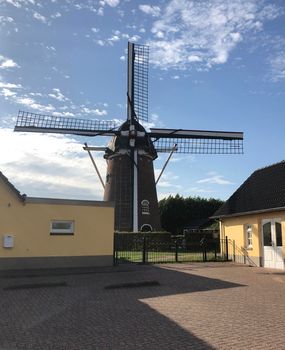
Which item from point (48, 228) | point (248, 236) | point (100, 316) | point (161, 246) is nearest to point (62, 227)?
point (48, 228)

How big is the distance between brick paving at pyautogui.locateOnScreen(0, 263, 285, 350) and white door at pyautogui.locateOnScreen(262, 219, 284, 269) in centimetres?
293

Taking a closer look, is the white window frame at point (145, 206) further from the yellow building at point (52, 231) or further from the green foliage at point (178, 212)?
the green foliage at point (178, 212)

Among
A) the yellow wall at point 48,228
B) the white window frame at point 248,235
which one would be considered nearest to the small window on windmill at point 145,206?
the white window frame at point 248,235

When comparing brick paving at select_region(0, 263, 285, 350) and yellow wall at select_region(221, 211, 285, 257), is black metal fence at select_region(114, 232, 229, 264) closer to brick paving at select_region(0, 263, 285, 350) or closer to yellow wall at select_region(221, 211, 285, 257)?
yellow wall at select_region(221, 211, 285, 257)

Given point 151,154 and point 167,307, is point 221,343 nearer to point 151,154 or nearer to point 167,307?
point 167,307

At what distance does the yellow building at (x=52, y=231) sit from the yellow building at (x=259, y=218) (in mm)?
6685

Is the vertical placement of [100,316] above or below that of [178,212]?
below

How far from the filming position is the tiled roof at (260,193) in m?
19.4

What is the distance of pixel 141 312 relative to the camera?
31.1 ft

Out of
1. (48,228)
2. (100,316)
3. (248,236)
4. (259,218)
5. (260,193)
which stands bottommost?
(100,316)

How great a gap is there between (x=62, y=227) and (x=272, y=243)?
9.37 m

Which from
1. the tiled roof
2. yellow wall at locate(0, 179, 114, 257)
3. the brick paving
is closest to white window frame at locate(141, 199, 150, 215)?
the tiled roof

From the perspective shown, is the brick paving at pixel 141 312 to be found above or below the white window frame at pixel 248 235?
below

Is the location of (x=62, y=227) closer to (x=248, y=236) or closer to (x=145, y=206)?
(x=248, y=236)
